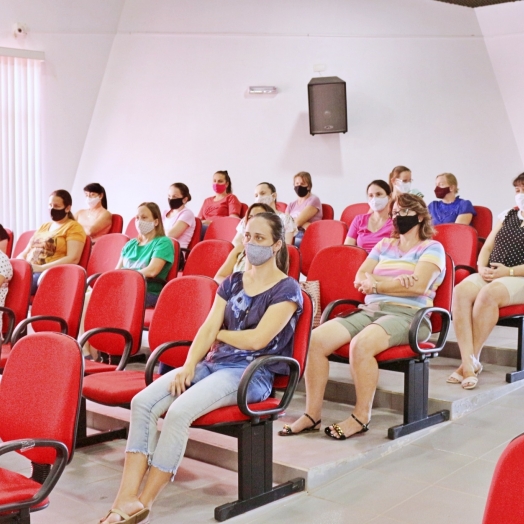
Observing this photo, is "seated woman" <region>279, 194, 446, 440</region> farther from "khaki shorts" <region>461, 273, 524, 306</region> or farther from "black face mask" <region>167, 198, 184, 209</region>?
"black face mask" <region>167, 198, 184, 209</region>

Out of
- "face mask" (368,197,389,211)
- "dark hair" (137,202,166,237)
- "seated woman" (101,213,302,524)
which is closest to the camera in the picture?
"seated woman" (101,213,302,524)

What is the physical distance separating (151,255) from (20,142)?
Result: 3895 mm

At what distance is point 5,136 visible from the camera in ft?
26.1

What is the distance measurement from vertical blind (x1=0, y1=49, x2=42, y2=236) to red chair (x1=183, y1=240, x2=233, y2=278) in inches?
151

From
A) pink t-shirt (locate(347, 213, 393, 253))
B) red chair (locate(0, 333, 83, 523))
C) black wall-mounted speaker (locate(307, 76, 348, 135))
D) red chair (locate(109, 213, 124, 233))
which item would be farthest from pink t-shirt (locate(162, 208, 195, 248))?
red chair (locate(0, 333, 83, 523))

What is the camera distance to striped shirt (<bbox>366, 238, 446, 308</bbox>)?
3771 millimetres

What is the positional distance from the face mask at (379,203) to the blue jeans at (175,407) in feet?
7.78

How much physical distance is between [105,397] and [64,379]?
895 millimetres

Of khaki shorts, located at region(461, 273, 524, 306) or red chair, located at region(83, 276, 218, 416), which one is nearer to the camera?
red chair, located at region(83, 276, 218, 416)

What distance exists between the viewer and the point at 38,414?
7.51 ft

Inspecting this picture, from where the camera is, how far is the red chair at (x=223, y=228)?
239 inches

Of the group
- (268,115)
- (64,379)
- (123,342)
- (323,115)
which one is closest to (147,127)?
(268,115)

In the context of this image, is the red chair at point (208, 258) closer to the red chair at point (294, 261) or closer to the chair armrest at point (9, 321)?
the red chair at point (294, 261)

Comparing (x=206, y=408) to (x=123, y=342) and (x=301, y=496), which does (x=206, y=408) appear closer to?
(x=301, y=496)
